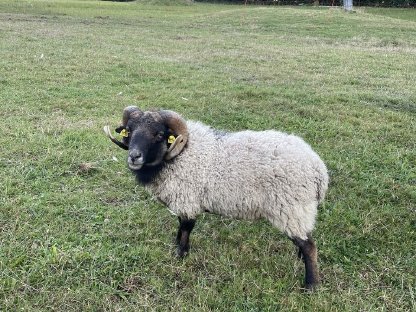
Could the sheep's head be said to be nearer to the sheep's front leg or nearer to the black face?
the black face

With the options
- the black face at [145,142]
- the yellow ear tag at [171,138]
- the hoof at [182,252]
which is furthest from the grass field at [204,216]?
the yellow ear tag at [171,138]

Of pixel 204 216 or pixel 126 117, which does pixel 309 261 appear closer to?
pixel 204 216

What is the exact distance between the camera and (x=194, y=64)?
1492cm

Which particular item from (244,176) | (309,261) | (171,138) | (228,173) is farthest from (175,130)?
(309,261)

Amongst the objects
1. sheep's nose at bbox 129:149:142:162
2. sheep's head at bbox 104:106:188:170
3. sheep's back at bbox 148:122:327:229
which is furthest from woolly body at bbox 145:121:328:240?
sheep's nose at bbox 129:149:142:162

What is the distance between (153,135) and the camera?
4512mm

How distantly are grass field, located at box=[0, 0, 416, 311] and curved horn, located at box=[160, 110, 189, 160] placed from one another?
1.12 metres

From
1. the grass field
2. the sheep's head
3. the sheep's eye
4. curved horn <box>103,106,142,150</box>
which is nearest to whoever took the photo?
the grass field

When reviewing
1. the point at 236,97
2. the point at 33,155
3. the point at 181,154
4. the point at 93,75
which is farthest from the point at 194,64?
the point at 181,154

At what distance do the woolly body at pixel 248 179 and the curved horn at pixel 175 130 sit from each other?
14 centimetres

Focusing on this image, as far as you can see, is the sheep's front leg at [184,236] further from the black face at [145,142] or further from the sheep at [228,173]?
the black face at [145,142]

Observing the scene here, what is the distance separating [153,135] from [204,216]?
1.62 metres

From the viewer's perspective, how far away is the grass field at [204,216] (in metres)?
4.27

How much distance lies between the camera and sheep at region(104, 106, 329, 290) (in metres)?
4.30
